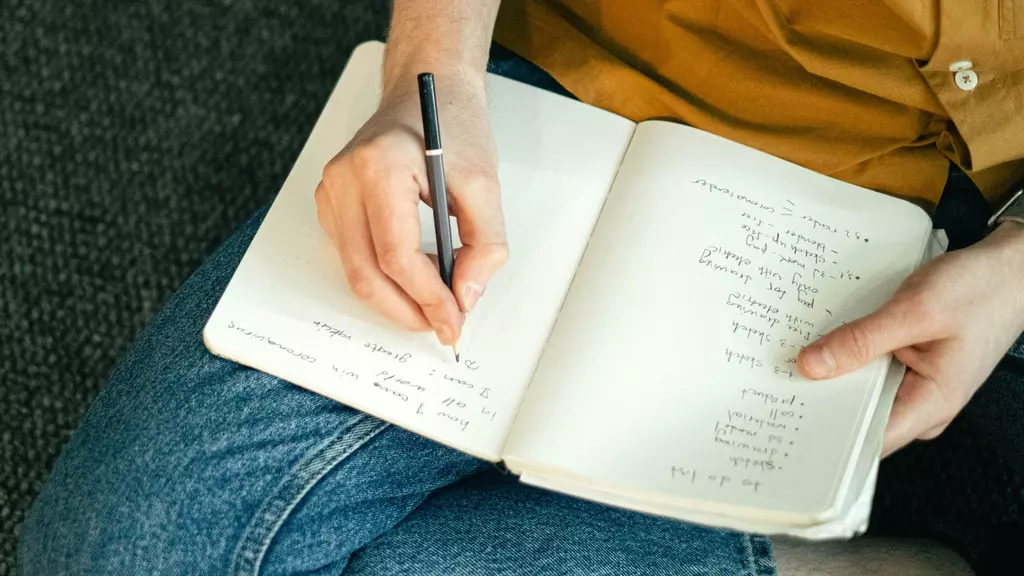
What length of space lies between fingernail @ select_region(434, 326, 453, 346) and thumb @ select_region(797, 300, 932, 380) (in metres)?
0.24

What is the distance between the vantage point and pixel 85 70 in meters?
1.16

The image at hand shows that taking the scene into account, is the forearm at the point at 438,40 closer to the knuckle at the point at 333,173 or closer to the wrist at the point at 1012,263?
the knuckle at the point at 333,173

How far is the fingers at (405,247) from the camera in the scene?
564mm

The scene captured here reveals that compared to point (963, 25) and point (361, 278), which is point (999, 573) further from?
point (361, 278)

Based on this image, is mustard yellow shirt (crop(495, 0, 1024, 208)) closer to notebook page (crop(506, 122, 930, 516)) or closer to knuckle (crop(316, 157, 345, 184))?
notebook page (crop(506, 122, 930, 516))

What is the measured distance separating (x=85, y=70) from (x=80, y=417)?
18.7 inches

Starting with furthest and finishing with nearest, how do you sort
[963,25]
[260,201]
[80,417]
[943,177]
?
[260,201] → [80,417] → [943,177] → [963,25]

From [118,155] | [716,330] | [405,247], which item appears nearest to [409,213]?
[405,247]

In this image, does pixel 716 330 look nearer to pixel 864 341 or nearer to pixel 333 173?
pixel 864 341

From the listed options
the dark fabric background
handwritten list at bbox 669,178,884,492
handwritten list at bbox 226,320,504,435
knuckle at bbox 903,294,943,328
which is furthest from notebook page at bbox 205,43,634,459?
the dark fabric background

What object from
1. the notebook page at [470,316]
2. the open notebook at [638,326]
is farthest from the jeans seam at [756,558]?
the notebook page at [470,316]

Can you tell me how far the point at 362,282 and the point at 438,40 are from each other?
0.66ft

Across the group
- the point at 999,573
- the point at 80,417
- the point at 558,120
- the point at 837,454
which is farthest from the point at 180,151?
the point at 999,573

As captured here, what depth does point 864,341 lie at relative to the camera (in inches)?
22.6
